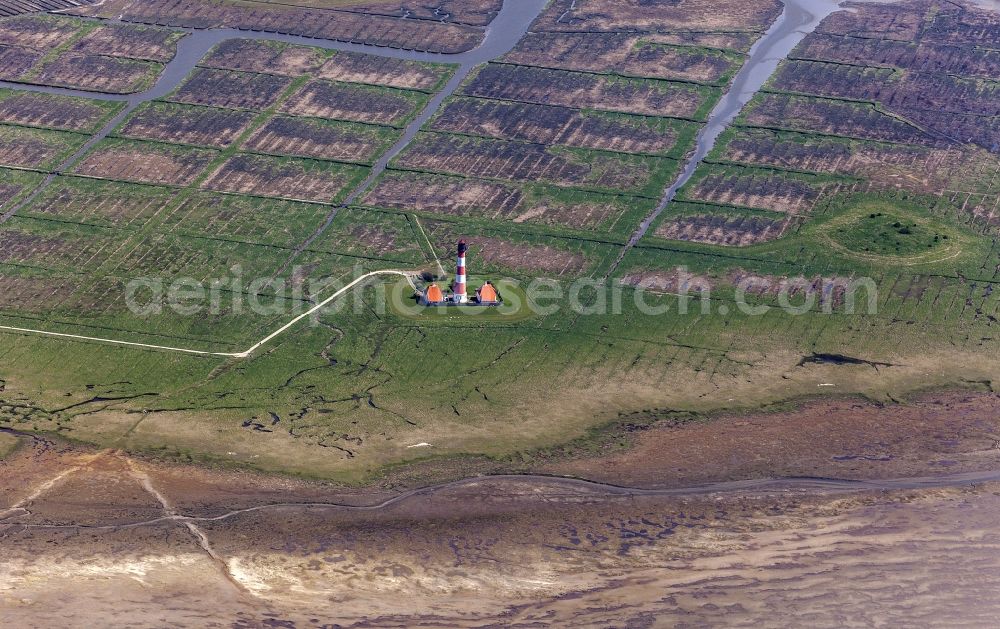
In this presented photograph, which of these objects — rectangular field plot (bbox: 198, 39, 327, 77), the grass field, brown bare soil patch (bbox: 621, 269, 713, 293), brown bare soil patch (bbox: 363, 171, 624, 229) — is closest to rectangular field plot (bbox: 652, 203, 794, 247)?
brown bare soil patch (bbox: 363, 171, 624, 229)

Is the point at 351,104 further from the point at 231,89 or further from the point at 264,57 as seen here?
the point at 264,57

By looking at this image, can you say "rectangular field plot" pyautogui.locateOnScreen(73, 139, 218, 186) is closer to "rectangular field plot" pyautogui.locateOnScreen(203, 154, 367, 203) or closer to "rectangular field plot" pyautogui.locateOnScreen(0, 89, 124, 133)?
"rectangular field plot" pyautogui.locateOnScreen(203, 154, 367, 203)

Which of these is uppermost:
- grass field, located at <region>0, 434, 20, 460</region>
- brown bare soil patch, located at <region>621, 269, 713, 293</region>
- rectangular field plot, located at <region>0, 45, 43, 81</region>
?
rectangular field plot, located at <region>0, 45, 43, 81</region>

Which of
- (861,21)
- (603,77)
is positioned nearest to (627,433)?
(603,77)

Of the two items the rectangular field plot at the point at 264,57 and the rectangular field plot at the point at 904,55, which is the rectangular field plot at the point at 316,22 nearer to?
the rectangular field plot at the point at 264,57

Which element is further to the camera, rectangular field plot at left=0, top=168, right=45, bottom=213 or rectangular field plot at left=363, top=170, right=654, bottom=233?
rectangular field plot at left=0, top=168, right=45, bottom=213

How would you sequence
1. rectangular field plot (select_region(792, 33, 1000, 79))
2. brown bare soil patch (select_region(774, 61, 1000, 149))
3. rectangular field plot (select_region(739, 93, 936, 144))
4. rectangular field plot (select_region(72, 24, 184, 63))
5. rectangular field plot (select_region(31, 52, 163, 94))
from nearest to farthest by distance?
rectangular field plot (select_region(739, 93, 936, 144)), brown bare soil patch (select_region(774, 61, 1000, 149)), rectangular field plot (select_region(31, 52, 163, 94)), rectangular field plot (select_region(792, 33, 1000, 79)), rectangular field plot (select_region(72, 24, 184, 63))

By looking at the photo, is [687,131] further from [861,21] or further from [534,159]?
[861,21]
